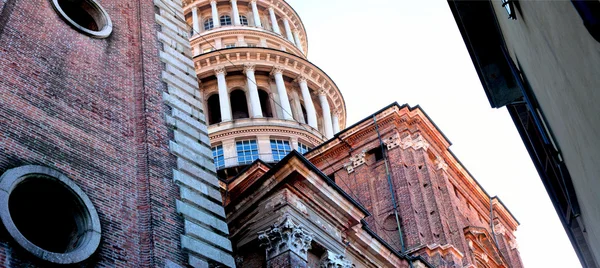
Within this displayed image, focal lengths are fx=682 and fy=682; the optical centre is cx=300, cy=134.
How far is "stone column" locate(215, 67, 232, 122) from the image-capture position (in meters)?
41.5

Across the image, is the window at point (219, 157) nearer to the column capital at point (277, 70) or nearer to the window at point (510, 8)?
the column capital at point (277, 70)

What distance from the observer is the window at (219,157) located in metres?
37.8

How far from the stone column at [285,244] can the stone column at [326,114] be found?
94.5ft

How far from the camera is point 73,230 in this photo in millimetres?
10625

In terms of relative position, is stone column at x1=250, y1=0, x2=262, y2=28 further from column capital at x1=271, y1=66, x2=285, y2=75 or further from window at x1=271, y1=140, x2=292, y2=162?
window at x1=271, y1=140, x2=292, y2=162

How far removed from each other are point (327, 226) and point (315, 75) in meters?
30.1

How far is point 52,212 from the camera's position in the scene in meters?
10.8

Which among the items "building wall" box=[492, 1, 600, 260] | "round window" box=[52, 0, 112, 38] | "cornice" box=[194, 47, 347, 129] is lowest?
"building wall" box=[492, 1, 600, 260]

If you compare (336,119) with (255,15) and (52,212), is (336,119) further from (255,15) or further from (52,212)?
(52,212)

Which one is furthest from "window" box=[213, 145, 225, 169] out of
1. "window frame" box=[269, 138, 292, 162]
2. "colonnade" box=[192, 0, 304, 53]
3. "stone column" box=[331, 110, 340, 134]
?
"colonnade" box=[192, 0, 304, 53]

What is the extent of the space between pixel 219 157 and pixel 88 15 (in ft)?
78.2

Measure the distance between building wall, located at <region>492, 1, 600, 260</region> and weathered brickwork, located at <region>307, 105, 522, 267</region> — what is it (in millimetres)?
14687

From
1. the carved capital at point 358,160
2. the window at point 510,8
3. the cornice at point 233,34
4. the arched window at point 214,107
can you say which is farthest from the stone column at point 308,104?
the window at point 510,8

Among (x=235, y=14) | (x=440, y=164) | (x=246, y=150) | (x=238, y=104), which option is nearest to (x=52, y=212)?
(x=440, y=164)
